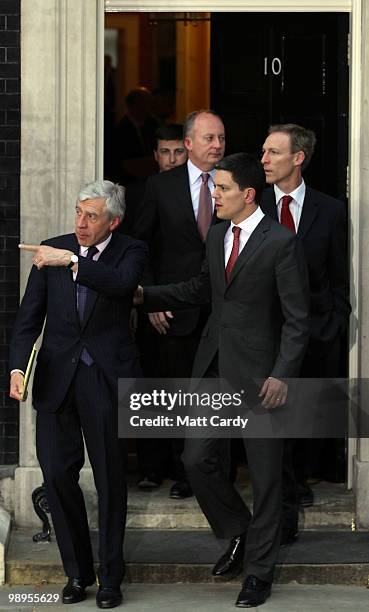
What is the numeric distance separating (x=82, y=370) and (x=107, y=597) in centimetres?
111

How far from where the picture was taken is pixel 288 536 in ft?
29.8

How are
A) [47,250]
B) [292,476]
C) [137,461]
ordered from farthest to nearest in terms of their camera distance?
[137,461]
[292,476]
[47,250]

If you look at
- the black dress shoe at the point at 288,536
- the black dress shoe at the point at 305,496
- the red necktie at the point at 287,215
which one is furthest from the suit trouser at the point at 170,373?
the red necktie at the point at 287,215

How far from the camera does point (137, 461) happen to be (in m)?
10.2

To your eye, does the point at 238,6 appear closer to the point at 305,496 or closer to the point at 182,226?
the point at 182,226

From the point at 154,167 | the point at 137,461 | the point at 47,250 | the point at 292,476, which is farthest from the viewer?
the point at 154,167

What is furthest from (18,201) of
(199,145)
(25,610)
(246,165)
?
(25,610)

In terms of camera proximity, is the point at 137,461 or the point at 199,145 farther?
the point at 137,461

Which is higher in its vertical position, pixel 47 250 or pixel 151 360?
pixel 47 250

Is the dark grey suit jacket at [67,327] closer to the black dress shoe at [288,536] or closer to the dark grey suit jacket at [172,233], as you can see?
the dark grey suit jacket at [172,233]

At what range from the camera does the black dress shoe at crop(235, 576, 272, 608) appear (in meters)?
8.26

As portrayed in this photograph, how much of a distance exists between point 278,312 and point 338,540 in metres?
1.60

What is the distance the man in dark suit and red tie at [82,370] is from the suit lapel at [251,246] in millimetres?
472

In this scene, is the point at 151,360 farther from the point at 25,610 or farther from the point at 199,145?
the point at 25,610
